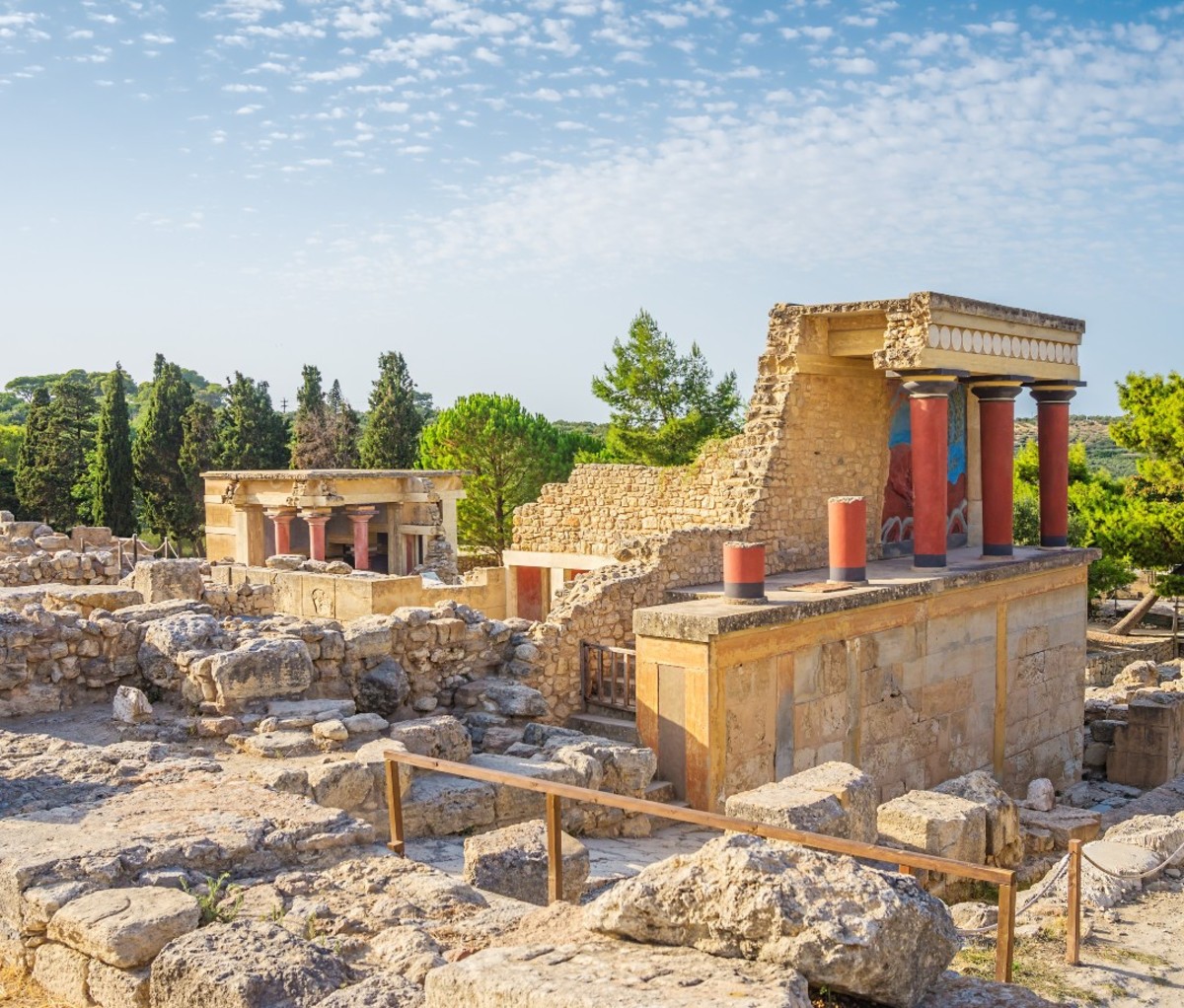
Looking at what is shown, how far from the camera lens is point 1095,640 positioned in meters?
25.9

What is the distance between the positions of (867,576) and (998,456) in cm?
375

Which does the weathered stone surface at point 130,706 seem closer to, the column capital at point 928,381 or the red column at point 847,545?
the red column at point 847,545

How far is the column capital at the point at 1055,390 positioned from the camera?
1645cm

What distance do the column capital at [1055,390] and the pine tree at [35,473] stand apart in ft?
107

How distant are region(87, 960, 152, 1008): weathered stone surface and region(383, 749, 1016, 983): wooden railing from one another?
5.56 feet

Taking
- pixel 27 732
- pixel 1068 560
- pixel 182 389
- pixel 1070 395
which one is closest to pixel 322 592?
pixel 27 732

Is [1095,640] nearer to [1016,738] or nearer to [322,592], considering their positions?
[1016,738]

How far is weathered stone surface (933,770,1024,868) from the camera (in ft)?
30.9

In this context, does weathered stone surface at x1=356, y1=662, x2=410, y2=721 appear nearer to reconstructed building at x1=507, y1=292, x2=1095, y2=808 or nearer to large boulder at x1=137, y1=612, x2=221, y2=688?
large boulder at x1=137, y1=612, x2=221, y2=688

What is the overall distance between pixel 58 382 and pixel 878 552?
38.5 meters

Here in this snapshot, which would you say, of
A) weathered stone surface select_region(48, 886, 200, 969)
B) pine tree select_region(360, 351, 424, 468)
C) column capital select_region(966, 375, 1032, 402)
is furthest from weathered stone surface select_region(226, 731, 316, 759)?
pine tree select_region(360, 351, 424, 468)

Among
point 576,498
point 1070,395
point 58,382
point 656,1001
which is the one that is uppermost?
point 58,382

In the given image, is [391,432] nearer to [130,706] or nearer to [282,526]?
[282,526]

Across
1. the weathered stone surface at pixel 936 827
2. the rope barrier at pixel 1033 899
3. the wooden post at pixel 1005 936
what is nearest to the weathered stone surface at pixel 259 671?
the weathered stone surface at pixel 936 827
